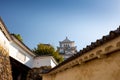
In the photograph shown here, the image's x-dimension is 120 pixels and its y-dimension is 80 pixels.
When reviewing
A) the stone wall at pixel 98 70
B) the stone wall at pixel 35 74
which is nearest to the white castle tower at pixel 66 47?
the stone wall at pixel 35 74

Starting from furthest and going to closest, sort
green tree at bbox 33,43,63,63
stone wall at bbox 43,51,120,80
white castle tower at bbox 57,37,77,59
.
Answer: white castle tower at bbox 57,37,77,59, green tree at bbox 33,43,63,63, stone wall at bbox 43,51,120,80

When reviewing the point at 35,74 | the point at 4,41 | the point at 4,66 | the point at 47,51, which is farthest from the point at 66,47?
the point at 4,66

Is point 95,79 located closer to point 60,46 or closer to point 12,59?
point 12,59

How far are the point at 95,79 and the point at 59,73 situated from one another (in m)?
3.65

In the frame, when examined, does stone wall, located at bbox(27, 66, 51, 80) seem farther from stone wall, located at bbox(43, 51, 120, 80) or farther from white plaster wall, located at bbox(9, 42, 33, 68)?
stone wall, located at bbox(43, 51, 120, 80)

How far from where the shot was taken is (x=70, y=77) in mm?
8852

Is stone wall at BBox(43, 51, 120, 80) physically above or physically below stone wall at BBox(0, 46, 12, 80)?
below

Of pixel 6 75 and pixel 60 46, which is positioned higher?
pixel 60 46

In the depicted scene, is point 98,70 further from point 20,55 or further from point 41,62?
point 41,62

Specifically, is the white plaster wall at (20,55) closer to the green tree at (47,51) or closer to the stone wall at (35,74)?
the stone wall at (35,74)

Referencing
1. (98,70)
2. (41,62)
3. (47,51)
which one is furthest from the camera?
(47,51)

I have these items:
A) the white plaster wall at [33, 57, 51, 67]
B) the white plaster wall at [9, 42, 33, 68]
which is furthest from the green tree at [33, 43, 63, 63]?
the white plaster wall at [9, 42, 33, 68]

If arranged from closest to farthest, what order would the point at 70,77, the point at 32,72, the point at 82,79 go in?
1. the point at 82,79
2. the point at 70,77
3. the point at 32,72

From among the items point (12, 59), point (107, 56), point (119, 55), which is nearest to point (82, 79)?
point (107, 56)
